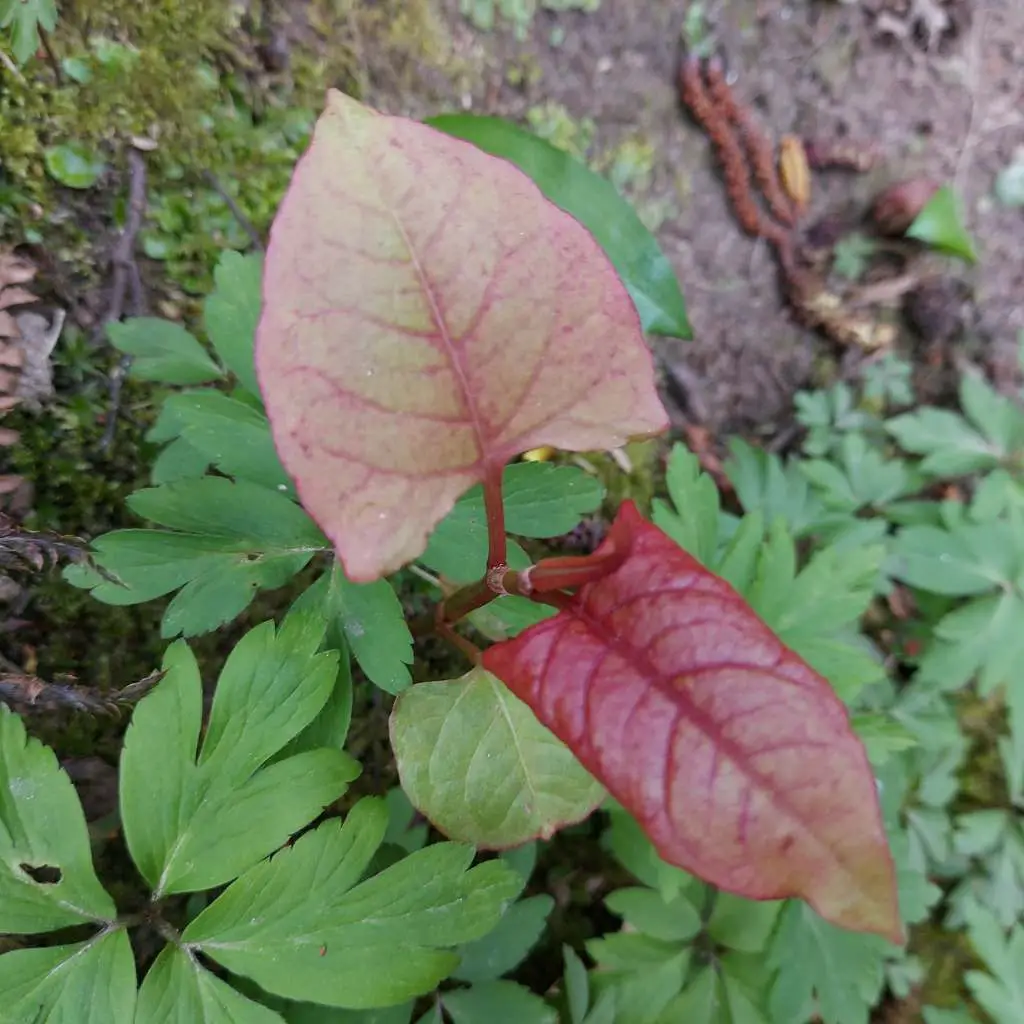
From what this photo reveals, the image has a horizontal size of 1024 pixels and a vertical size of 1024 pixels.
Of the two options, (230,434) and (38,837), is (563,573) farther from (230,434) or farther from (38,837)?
(38,837)

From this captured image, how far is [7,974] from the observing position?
37.5 inches

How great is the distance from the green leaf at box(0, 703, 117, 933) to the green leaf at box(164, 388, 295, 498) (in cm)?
42

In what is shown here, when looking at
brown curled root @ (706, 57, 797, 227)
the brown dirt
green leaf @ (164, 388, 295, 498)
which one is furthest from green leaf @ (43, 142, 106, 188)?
brown curled root @ (706, 57, 797, 227)

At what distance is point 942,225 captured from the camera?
7.79 feet

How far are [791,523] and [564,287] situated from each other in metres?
1.51

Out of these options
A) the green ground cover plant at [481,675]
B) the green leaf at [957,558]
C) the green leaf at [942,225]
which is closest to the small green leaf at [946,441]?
the green ground cover plant at [481,675]

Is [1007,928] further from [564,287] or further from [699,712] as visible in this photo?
[564,287]

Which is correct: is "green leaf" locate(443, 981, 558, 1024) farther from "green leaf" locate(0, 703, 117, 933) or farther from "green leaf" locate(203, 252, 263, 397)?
"green leaf" locate(203, 252, 263, 397)

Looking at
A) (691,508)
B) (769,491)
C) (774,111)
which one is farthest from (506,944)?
(774,111)

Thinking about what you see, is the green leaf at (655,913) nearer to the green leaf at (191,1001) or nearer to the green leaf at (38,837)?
the green leaf at (191,1001)

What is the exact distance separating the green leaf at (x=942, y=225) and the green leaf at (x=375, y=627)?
2086mm

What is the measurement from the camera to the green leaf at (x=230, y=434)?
112cm

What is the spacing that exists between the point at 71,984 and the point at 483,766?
21.9 inches

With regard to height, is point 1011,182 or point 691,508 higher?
point 1011,182
